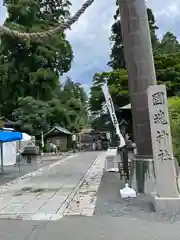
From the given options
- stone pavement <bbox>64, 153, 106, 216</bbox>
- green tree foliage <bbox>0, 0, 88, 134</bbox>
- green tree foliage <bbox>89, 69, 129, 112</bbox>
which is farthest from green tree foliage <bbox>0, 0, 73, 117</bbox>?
stone pavement <bbox>64, 153, 106, 216</bbox>

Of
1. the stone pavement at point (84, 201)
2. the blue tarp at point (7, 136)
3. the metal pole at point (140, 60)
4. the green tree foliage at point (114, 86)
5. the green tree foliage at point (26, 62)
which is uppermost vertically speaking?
the green tree foliage at point (26, 62)

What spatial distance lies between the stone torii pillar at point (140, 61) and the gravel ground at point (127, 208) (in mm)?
1819

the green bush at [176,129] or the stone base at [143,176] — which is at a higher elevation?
the green bush at [176,129]

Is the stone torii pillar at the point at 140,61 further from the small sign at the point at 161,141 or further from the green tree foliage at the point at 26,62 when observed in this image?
the green tree foliage at the point at 26,62

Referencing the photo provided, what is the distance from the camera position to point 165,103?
879cm

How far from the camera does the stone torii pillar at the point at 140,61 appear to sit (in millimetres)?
11484

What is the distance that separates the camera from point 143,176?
35.1 feet

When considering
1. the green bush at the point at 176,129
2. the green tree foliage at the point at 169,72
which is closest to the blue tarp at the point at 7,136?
the green bush at the point at 176,129

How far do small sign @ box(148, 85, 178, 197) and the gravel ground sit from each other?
2.17 feet

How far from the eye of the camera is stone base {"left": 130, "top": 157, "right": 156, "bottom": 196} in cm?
1017

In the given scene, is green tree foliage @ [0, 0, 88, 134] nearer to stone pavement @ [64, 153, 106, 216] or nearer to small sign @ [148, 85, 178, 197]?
stone pavement @ [64, 153, 106, 216]

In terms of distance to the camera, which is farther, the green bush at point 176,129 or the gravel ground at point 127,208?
the green bush at point 176,129

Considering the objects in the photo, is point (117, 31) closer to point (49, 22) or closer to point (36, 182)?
point (49, 22)

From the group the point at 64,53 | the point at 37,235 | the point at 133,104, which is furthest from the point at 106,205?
the point at 64,53
